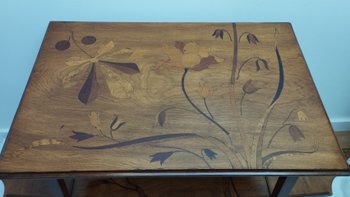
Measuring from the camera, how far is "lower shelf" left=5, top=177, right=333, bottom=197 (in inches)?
31.0

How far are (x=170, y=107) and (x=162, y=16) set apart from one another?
0.40 meters

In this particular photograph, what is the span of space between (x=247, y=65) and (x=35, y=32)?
636 mm

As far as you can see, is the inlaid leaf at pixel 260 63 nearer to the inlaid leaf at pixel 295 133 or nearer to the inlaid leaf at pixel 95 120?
the inlaid leaf at pixel 295 133

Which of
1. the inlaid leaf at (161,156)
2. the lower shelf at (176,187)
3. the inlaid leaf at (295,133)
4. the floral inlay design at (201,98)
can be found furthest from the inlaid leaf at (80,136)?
the inlaid leaf at (295,133)

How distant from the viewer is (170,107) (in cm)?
66

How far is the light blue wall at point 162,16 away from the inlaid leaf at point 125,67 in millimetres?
255

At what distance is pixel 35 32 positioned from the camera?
0.95 metres

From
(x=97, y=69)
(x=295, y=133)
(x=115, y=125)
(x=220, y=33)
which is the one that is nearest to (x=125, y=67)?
(x=97, y=69)

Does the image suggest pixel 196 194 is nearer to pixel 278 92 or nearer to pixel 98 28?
pixel 278 92

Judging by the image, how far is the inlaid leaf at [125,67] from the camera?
726 mm

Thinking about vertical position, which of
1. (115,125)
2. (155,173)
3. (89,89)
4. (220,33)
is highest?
(220,33)

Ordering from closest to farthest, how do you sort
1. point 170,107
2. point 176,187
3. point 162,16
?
1. point 170,107
2. point 176,187
3. point 162,16

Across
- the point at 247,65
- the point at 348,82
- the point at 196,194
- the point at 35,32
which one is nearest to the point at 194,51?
the point at 247,65

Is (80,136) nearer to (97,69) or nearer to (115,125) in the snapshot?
(115,125)
